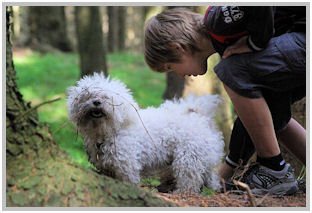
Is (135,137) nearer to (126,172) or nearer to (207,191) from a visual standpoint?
(126,172)

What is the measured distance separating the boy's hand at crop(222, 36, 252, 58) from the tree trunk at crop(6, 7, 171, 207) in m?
1.16

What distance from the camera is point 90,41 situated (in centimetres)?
920

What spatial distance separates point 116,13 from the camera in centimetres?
1878

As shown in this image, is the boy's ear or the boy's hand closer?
the boy's hand

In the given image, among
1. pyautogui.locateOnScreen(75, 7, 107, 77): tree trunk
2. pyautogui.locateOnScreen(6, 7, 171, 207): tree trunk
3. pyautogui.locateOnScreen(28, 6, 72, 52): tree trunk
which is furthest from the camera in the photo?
pyautogui.locateOnScreen(28, 6, 72, 52): tree trunk

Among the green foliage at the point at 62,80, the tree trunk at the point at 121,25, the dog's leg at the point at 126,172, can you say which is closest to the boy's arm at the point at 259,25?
the dog's leg at the point at 126,172

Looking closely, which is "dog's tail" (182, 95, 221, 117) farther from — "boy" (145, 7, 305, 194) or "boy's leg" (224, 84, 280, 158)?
"boy's leg" (224, 84, 280, 158)

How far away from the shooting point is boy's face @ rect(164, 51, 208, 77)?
3.48 m

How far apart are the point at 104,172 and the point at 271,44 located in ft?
5.40

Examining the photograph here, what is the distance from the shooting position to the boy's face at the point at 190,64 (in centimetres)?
348

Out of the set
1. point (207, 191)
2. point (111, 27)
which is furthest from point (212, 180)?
point (111, 27)

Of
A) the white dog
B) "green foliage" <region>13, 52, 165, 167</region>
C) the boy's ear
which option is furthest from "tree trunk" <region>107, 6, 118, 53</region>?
the boy's ear

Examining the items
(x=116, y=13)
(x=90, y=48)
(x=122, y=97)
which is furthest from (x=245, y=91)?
(x=116, y=13)

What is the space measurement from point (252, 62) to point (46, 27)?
41.4 ft
